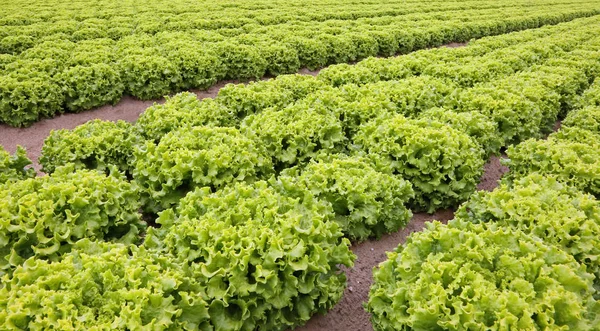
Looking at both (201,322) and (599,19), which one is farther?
(599,19)

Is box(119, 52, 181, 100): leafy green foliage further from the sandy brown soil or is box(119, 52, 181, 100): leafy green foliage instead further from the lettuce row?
the lettuce row

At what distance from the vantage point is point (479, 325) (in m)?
4.21

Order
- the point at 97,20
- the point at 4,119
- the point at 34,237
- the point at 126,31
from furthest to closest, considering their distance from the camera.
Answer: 1. the point at 97,20
2. the point at 126,31
3. the point at 4,119
4. the point at 34,237

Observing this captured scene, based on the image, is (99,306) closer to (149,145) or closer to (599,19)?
(149,145)

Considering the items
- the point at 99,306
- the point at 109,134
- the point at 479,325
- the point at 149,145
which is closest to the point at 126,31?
the point at 109,134

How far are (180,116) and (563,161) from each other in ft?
26.3

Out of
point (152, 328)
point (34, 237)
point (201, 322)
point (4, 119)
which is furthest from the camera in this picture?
point (4, 119)

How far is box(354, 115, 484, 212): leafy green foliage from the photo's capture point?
27.2 ft

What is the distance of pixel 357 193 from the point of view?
7.18 meters

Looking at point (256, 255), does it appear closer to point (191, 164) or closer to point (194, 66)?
point (191, 164)

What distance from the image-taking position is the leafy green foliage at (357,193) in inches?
281

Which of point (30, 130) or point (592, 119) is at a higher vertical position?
point (592, 119)

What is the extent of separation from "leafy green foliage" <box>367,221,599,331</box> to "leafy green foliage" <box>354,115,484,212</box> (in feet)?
9.38

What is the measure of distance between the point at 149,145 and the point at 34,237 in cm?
263
